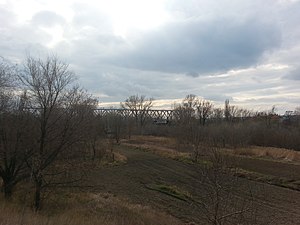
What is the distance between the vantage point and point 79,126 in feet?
51.3

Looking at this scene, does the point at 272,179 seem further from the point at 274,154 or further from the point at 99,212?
the point at 99,212

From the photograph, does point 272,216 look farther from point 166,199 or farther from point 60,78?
point 60,78

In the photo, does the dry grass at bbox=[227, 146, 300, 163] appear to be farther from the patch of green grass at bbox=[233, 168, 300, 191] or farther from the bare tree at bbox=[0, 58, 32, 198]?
the bare tree at bbox=[0, 58, 32, 198]

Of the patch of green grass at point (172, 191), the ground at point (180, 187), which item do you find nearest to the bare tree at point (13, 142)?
the ground at point (180, 187)

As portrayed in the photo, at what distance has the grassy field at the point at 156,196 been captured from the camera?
1357 centimetres

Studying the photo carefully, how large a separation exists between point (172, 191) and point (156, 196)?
74.2 inches

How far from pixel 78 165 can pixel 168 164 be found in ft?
81.6

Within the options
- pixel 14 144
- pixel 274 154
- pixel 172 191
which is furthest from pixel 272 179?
pixel 14 144

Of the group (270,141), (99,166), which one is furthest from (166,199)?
(270,141)

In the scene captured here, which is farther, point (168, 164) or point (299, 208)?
point (168, 164)

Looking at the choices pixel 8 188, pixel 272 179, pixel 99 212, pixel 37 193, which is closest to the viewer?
pixel 37 193

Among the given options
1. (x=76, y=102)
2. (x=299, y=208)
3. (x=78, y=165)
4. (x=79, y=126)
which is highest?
(x=76, y=102)

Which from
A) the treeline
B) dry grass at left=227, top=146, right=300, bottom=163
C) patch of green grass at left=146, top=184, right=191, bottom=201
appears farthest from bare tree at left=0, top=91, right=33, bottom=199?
dry grass at left=227, top=146, right=300, bottom=163

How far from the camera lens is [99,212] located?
1611cm
